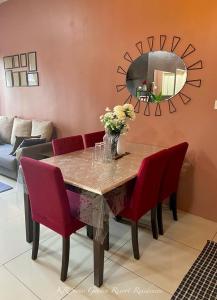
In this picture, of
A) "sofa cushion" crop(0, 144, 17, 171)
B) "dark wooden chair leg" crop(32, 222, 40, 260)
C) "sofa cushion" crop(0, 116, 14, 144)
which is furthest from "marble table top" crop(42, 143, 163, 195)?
"sofa cushion" crop(0, 116, 14, 144)

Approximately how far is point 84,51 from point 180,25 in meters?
1.35

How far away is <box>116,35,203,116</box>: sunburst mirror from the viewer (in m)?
2.46

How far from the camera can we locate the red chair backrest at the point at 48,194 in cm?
154

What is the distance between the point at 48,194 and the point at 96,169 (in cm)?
47

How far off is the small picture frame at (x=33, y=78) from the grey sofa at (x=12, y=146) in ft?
2.16

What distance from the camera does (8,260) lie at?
198 cm

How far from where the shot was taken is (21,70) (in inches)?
164

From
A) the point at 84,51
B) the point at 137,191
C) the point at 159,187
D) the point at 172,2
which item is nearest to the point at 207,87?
the point at 172,2

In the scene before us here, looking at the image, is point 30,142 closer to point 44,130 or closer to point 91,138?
point 44,130

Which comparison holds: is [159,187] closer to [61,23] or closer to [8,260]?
[8,260]

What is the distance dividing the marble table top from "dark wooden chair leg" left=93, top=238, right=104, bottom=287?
404mm

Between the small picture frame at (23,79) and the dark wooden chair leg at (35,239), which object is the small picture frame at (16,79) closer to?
the small picture frame at (23,79)

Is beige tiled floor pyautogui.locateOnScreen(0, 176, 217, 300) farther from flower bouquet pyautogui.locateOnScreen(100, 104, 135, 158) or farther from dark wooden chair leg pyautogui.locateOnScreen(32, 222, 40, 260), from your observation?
flower bouquet pyautogui.locateOnScreen(100, 104, 135, 158)

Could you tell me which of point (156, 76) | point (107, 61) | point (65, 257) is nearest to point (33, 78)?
point (107, 61)
